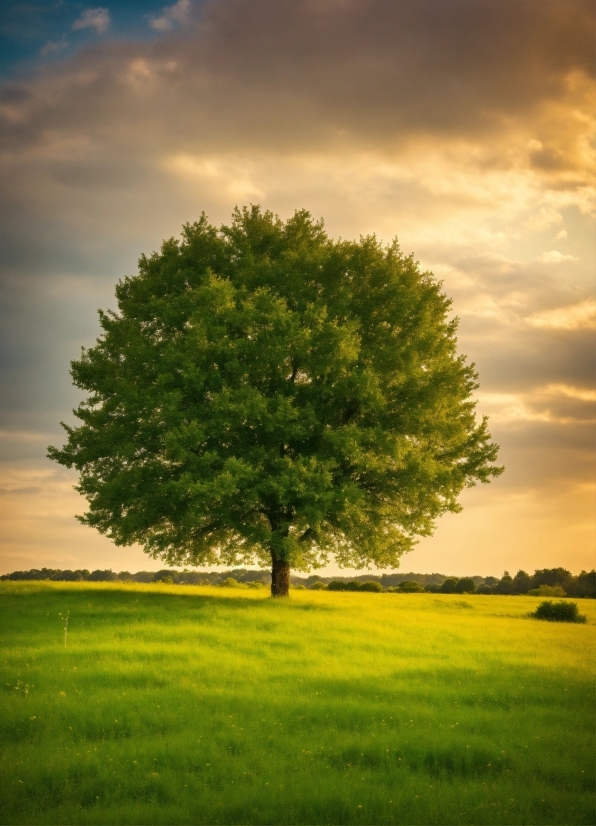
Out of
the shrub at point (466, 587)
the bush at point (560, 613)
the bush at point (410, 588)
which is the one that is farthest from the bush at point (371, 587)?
the bush at point (560, 613)

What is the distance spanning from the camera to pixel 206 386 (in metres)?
32.3

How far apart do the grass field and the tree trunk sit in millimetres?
8118

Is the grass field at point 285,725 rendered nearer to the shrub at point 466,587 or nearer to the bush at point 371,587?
the bush at point 371,587

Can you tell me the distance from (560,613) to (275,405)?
72.9 feet

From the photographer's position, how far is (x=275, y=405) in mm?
30906

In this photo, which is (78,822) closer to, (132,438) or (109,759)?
(109,759)

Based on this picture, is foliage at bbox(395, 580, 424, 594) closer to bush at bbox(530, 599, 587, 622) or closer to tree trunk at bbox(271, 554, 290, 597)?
bush at bbox(530, 599, 587, 622)

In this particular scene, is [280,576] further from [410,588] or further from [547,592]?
[547,592]

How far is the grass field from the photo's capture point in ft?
35.2

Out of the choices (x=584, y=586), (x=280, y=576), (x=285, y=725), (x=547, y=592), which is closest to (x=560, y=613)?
(x=280, y=576)

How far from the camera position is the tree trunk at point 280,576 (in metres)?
35.1

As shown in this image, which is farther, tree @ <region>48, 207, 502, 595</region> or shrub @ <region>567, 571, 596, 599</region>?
shrub @ <region>567, 571, 596, 599</region>

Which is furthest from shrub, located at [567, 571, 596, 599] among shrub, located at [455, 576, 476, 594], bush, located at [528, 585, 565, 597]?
shrub, located at [455, 576, 476, 594]

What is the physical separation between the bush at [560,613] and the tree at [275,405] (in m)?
10.5
